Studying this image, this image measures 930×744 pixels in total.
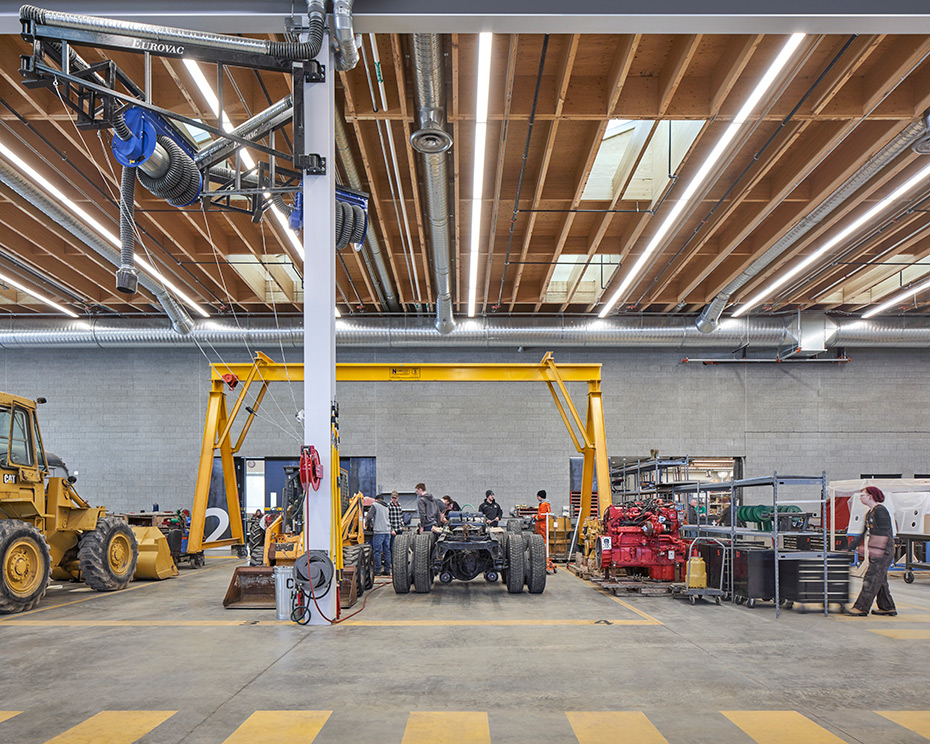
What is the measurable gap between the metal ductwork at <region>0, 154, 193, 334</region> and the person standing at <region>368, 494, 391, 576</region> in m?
5.88

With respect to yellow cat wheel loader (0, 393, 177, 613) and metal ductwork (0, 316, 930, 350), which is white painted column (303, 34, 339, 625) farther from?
metal ductwork (0, 316, 930, 350)

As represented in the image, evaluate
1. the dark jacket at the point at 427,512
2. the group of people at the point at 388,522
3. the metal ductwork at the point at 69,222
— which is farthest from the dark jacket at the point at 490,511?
the metal ductwork at the point at 69,222

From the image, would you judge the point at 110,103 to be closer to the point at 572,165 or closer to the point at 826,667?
the point at 572,165

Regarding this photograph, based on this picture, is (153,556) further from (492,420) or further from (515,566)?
(492,420)

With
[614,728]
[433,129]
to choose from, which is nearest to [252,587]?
[433,129]

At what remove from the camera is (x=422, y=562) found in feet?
35.5

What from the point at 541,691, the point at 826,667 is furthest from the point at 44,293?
→ the point at 826,667

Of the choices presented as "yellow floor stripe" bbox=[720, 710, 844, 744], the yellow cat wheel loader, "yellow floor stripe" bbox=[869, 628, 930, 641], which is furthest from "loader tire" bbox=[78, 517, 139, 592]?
"yellow floor stripe" bbox=[869, 628, 930, 641]

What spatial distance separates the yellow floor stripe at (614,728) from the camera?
4.41m

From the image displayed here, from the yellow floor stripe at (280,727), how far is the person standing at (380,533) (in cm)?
844

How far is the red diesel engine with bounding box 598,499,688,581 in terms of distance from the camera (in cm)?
1164

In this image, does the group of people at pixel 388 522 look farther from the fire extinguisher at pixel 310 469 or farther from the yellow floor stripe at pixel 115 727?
the yellow floor stripe at pixel 115 727

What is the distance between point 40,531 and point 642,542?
8.68 metres

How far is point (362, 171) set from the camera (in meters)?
11.9
